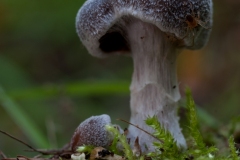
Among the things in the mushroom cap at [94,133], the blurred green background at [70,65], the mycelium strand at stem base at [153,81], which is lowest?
the mushroom cap at [94,133]

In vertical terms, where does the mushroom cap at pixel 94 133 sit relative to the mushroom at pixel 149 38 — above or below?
below

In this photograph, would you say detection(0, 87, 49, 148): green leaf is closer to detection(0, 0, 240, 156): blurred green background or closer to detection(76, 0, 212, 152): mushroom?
detection(76, 0, 212, 152): mushroom

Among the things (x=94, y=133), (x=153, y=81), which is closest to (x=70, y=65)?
(x=153, y=81)

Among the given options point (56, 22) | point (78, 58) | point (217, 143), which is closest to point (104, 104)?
point (78, 58)

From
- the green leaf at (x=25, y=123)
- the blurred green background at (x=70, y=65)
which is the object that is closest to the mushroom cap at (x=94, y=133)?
the green leaf at (x=25, y=123)

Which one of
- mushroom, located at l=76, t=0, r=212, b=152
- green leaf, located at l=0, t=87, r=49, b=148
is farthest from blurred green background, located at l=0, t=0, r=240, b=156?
mushroom, located at l=76, t=0, r=212, b=152

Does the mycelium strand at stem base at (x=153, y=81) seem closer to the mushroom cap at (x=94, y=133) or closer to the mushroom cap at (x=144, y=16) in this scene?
the mushroom cap at (x=144, y=16)

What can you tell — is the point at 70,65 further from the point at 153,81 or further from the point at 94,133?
the point at 94,133
